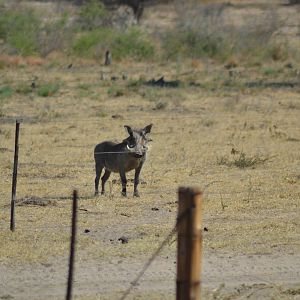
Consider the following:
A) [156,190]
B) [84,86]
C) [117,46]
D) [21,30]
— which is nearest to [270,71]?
[117,46]

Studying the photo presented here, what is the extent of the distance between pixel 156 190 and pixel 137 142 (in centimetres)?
133

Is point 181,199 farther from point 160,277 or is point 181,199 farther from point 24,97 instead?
point 24,97

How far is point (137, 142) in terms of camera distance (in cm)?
1538

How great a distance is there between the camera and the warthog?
50.5 ft

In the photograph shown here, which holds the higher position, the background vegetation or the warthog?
the background vegetation

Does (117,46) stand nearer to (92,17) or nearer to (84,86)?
(92,17)

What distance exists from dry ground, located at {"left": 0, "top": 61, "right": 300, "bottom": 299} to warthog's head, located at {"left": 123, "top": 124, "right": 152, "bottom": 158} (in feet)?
2.32

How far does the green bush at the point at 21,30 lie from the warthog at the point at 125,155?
96.6ft

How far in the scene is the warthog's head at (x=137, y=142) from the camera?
15.3 metres

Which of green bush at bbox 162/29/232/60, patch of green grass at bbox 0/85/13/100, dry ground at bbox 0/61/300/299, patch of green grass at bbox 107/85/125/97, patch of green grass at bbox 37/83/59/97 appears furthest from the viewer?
green bush at bbox 162/29/232/60

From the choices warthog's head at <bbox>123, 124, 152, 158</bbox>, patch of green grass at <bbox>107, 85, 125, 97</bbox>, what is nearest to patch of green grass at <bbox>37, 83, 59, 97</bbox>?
patch of green grass at <bbox>107, 85, 125, 97</bbox>

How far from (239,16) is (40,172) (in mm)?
50890

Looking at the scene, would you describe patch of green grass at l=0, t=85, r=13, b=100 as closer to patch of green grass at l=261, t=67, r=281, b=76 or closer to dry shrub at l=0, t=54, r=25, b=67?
dry shrub at l=0, t=54, r=25, b=67

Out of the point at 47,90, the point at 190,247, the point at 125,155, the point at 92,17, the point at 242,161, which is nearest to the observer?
the point at 190,247
